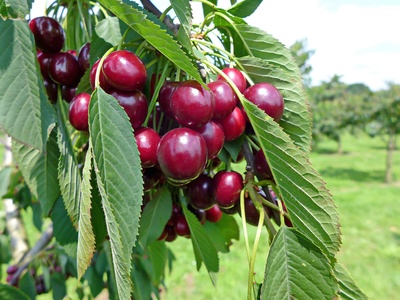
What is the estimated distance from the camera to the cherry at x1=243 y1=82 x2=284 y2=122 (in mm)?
646

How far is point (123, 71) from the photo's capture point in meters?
0.58

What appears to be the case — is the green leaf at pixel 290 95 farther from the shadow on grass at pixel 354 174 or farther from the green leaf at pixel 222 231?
the shadow on grass at pixel 354 174

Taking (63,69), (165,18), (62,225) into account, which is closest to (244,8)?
(165,18)

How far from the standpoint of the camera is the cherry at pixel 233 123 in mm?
655

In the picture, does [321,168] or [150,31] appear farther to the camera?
[321,168]

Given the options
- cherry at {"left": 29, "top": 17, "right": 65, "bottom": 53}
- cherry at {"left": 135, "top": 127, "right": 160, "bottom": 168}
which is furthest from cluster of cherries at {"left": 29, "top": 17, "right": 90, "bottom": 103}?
cherry at {"left": 135, "top": 127, "right": 160, "bottom": 168}

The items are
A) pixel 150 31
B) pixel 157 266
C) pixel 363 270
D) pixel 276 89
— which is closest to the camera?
pixel 150 31

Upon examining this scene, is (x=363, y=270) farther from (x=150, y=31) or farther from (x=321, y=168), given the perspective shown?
(x=321, y=168)

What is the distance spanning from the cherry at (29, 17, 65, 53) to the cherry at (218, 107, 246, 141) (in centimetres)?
39

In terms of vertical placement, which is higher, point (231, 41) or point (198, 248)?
point (231, 41)

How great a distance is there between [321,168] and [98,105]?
14.3 m

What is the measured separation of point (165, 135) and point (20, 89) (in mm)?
233

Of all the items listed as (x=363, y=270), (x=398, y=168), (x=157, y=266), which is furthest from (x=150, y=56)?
(x=398, y=168)

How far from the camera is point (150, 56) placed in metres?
0.73
